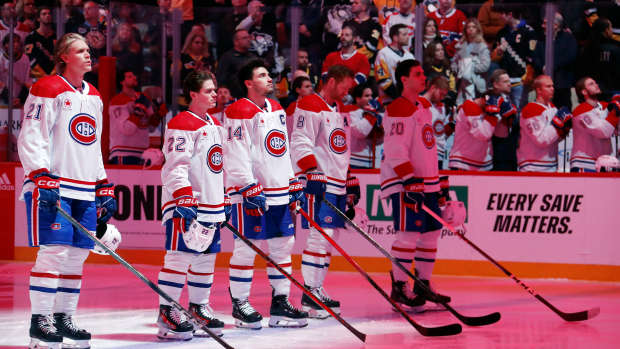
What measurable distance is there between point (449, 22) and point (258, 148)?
3.83 m

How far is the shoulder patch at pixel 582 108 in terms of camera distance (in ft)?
27.5

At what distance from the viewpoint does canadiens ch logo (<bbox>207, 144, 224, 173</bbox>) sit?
17.2 ft

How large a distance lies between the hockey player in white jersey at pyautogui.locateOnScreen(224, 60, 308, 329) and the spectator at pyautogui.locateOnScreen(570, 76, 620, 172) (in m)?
3.59

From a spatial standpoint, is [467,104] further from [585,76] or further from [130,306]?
[130,306]

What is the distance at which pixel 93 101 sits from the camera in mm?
4816

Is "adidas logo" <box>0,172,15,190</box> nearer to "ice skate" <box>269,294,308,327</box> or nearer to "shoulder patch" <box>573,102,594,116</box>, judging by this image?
"ice skate" <box>269,294,308,327</box>

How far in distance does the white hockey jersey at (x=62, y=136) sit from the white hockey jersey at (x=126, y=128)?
435cm

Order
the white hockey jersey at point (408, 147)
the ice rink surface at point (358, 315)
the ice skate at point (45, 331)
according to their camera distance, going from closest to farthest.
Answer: the ice skate at point (45, 331) → the ice rink surface at point (358, 315) → the white hockey jersey at point (408, 147)

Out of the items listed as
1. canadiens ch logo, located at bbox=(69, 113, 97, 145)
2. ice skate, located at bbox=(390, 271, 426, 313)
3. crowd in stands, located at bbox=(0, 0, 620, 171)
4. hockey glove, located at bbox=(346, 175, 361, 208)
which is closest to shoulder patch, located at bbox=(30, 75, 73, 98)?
canadiens ch logo, located at bbox=(69, 113, 97, 145)

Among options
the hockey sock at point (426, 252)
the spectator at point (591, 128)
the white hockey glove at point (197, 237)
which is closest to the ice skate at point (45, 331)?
the white hockey glove at point (197, 237)

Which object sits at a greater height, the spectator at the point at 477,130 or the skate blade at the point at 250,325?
the spectator at the point at 477,130

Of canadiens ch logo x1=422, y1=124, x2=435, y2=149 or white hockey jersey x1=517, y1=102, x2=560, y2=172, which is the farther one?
white hockey jersey x1=517, y1=102, x2=560, y2=172

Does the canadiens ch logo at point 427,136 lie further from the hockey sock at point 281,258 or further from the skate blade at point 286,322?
the skate blade at point 286,322

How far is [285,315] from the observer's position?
5.66 m
